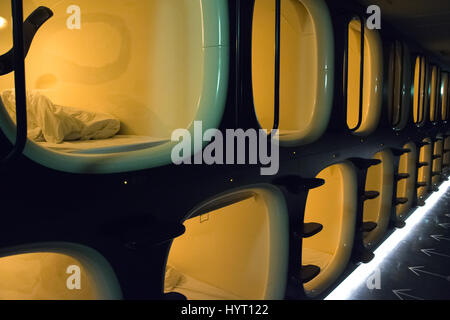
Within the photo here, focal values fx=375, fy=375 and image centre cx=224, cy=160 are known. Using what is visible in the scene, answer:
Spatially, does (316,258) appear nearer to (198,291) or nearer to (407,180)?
(198,291)

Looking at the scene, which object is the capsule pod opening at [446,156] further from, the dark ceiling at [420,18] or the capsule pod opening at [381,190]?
the capsule pod opening at [381,190]

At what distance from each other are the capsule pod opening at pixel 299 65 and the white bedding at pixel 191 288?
40.5 inches

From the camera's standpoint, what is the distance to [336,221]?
9.15ft

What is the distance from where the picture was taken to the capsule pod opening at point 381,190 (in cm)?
359

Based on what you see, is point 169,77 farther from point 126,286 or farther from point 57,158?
point 126,286

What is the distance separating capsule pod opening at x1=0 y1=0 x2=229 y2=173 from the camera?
4.13 feet

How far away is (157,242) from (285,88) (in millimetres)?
1618

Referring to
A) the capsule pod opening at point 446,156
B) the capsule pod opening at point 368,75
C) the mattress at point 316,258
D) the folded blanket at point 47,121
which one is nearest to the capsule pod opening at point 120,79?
the folded blanket at point 47,121

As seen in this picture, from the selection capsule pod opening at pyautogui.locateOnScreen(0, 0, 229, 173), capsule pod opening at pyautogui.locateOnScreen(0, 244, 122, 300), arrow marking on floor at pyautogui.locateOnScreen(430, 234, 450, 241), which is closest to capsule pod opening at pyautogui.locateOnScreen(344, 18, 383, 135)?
arrow marking on floor at pyautogui.locateOnScreen(430, 234, 450, 241)

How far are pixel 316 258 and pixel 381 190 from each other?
118 centimetres

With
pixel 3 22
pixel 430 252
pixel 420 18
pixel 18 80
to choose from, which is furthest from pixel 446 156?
pixel 18 80

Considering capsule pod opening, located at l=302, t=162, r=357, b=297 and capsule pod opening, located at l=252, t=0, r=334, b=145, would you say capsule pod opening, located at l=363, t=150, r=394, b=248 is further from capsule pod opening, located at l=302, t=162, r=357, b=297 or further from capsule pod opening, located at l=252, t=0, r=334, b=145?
capsule pod opening, located at l=252, t=0, r=334, b=145

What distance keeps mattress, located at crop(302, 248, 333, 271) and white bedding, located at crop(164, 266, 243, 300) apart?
0.76 meters

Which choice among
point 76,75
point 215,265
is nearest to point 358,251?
point 215,265
